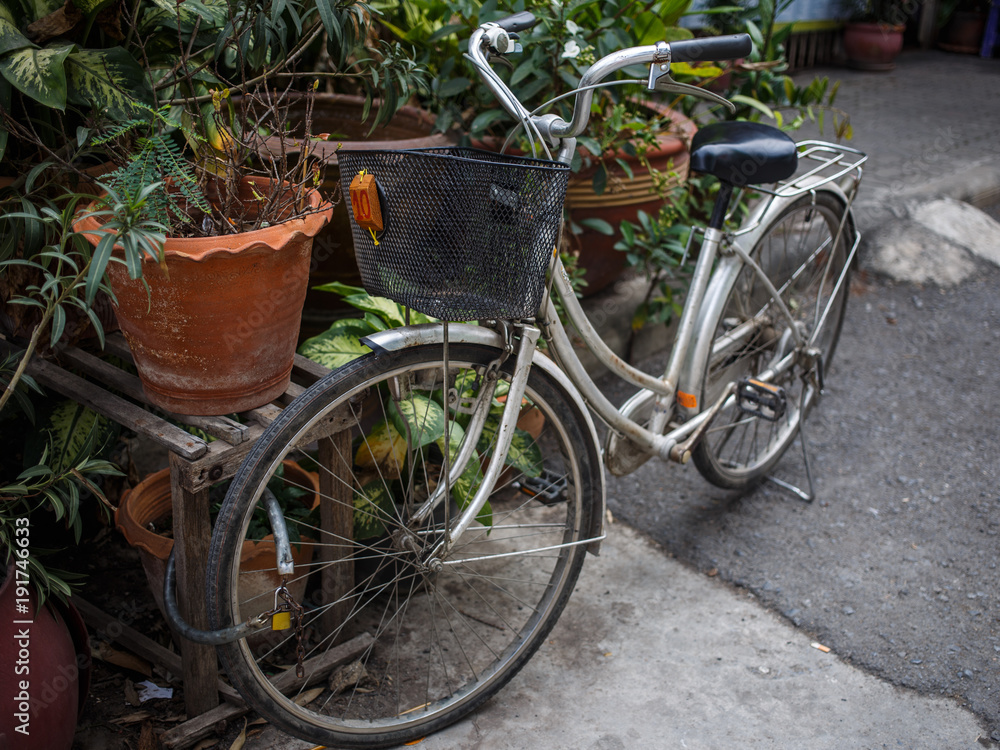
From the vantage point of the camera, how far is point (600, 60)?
1.63 meters

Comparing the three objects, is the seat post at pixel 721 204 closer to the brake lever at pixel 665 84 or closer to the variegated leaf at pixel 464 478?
the brake lever at pixel 665 84

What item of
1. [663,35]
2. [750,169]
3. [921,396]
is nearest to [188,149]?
[750,169]

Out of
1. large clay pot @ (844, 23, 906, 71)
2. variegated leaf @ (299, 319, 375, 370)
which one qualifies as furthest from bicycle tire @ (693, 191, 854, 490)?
large clay pot @ (844, 23, 906, 71)

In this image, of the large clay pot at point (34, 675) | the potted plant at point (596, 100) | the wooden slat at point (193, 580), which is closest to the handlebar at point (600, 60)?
the potted plant at point (596, 100)

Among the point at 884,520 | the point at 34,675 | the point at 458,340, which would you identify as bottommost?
the point at 884,520

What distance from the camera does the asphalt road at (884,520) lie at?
2.17m

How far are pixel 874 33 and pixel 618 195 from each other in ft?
20.1

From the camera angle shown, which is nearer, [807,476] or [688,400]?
[688,400]

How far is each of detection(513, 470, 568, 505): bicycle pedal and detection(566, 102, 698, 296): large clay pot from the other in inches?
37.3

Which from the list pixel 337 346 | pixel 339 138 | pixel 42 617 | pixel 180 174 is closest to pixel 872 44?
pixel 339 138

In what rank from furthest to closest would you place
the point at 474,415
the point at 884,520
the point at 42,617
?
1. the point at 884,520
2. the point at 474,415
3. the point at 42,617

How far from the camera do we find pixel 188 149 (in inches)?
78.9

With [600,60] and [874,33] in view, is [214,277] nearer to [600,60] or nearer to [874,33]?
[600,60]

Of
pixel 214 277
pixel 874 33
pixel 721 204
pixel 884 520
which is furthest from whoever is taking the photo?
pixel 874 33
